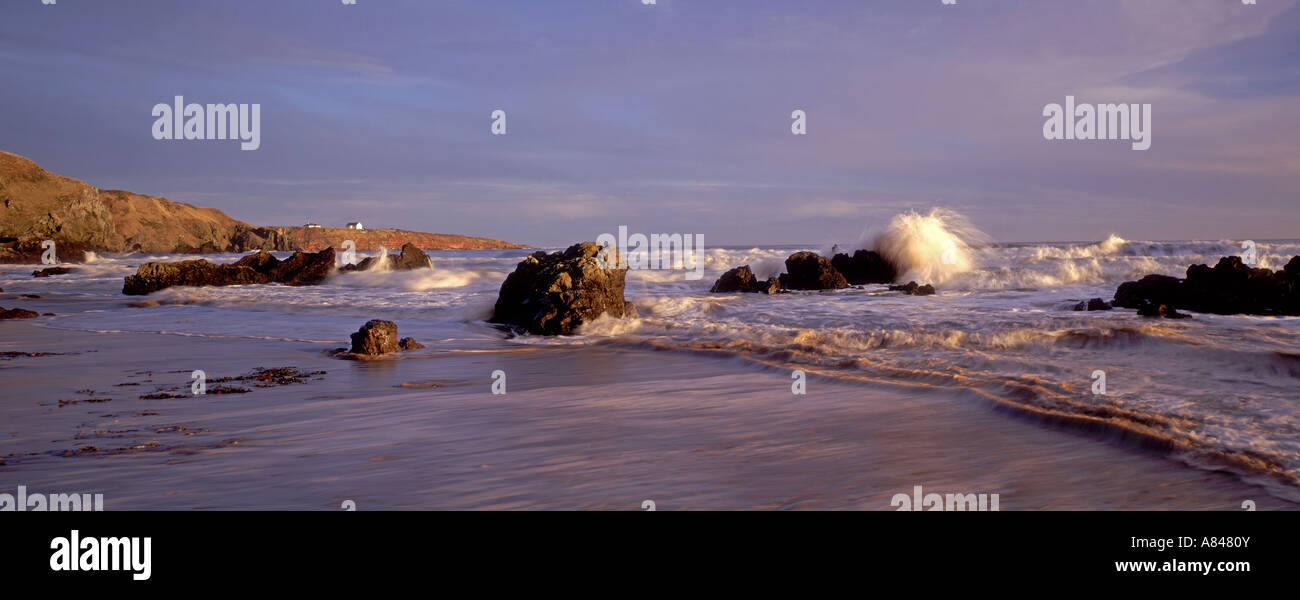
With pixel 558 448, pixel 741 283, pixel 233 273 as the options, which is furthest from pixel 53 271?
pixel 558 448

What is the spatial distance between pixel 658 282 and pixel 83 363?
18.2m

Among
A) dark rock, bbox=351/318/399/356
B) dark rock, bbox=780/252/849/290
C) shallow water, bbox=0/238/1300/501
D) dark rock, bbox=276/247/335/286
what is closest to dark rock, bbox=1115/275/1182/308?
shallow water, bbox=0/238/1300/501

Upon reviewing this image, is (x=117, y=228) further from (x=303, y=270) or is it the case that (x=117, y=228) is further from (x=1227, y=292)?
(x=1227, y=292)

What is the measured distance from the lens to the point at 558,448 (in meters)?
3.84

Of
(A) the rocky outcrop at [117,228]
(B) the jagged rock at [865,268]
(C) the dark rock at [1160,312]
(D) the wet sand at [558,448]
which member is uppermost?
(A) the rocky outcrop at [117,228]

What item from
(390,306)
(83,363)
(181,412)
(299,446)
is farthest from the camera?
(390,306)

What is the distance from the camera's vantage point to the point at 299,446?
3844 mm

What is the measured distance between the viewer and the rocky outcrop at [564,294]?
1026 centimetres

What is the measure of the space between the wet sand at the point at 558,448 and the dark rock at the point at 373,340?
4.19 ft

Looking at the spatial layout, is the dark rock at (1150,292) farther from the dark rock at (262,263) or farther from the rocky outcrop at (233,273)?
the dark rock at (262,263)

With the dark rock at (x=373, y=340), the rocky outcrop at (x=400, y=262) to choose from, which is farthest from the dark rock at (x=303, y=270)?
the dark rock at (x=373, y=340)

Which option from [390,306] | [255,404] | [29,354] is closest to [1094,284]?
[390,306]
